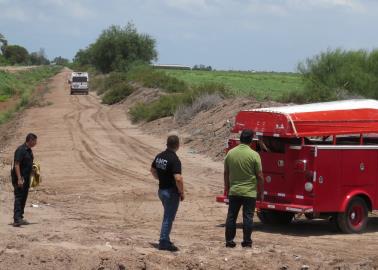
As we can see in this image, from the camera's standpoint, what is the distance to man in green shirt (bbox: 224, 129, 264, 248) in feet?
36.9

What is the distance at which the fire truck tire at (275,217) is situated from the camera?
14.4m

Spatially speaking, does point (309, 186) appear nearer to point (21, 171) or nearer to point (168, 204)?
point (168, 204)

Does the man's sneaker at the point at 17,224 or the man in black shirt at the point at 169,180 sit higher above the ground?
Answer: the man in black shirt at the point at 169,180

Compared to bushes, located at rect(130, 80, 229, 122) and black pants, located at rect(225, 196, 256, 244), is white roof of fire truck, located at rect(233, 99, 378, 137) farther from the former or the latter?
bushes, located at rect(130, 80, 229, 122)

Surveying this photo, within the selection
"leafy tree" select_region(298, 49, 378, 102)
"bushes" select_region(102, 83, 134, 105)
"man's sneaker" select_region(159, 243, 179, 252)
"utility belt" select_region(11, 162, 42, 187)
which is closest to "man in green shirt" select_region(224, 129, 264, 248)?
"man's sneaker" select_region(159, 243, 179, 252)

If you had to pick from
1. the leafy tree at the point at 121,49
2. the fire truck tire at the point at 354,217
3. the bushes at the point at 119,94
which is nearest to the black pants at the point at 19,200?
the fire truck tire at the point at 354,217

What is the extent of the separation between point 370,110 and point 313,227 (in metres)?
2.47

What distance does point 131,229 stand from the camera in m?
13.7

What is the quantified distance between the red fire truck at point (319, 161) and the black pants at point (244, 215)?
175 centimetres

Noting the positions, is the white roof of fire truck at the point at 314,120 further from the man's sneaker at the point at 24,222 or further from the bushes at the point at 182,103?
the bushes at the point at 182,103

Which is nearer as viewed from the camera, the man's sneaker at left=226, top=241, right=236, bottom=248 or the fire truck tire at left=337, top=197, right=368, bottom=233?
the man's sneaker at left=226, top=241, right=236, bottom=248

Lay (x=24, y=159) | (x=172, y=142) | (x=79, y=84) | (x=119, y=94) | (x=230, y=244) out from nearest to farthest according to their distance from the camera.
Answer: (x=172, y=142) < (x=230, y=244) < (x=24, y=159) < (x=119, y=94) < (x=79, y=84)

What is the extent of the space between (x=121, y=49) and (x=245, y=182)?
95521 millimetres

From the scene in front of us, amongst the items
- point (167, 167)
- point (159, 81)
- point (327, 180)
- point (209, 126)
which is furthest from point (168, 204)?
point (159, 81)
